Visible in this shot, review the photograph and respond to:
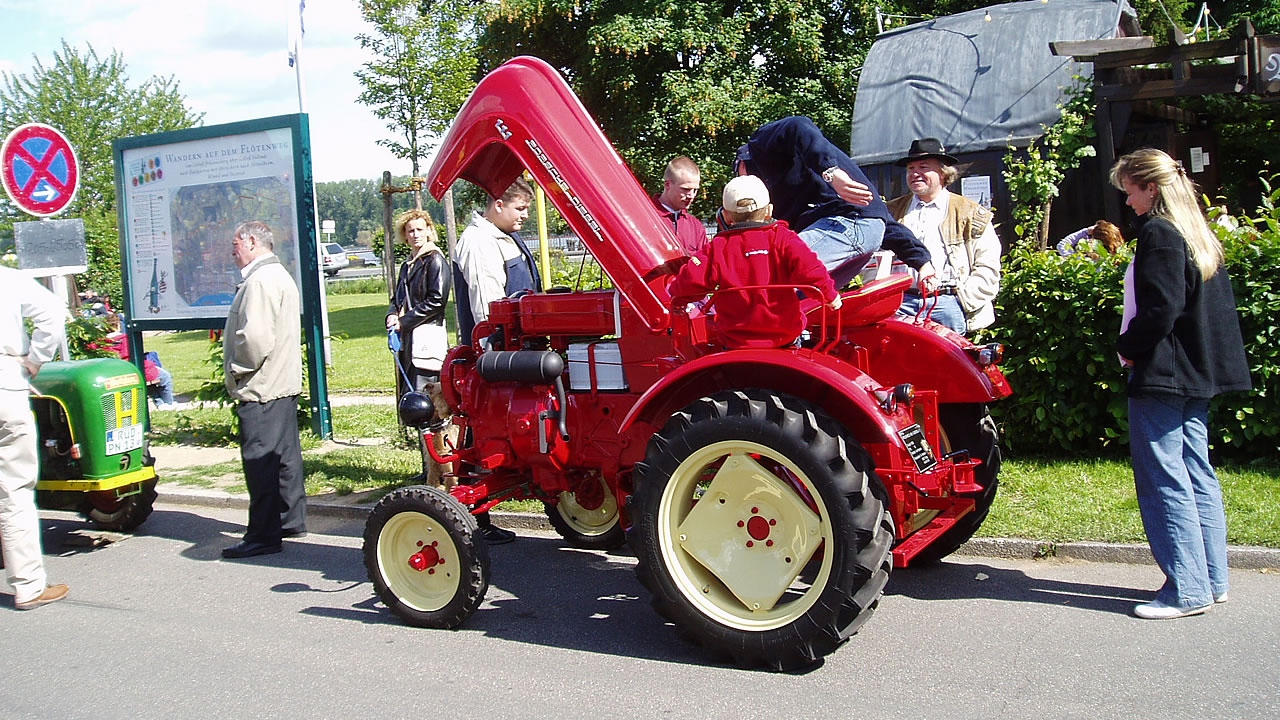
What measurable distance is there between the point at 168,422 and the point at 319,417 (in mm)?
3011

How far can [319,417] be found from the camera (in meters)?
9.55

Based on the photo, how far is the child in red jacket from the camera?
409 centimetres

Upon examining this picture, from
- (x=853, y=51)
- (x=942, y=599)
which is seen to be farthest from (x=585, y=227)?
(x=853, y=51)

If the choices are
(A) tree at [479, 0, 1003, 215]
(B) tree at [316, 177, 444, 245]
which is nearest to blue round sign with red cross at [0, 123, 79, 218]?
(A) tree at [479, 0, 1003, 215]

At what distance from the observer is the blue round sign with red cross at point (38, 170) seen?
823 cm

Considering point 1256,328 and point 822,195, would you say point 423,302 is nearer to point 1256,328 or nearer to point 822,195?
point 822,195

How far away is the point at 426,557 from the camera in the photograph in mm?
4801

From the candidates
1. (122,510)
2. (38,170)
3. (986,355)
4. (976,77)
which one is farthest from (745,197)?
(976,77)

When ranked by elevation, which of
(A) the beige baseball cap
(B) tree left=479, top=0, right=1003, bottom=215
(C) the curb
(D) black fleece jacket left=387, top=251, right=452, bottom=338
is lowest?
(C) the curb

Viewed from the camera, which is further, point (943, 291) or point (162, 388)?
point (162, 388)

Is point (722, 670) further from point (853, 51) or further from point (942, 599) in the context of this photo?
point (853, 51)

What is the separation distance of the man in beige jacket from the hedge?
466 centimetres

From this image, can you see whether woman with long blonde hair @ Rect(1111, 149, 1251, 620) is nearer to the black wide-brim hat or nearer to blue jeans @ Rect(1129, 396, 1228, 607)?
blue jeans @ Rect(1129, 396, 1228, 607)

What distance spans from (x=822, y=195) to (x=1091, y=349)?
2.79 m
